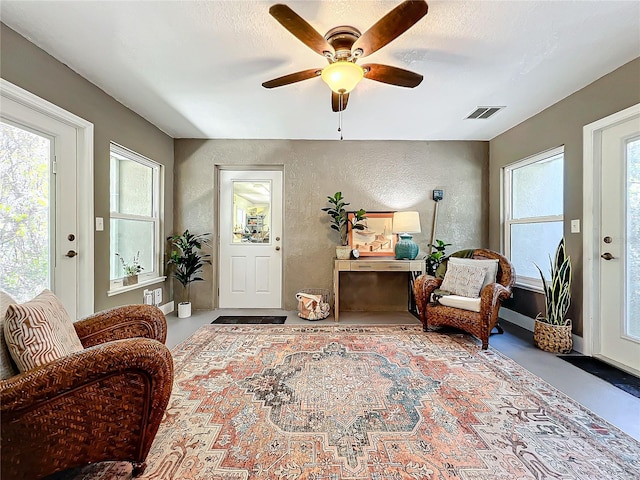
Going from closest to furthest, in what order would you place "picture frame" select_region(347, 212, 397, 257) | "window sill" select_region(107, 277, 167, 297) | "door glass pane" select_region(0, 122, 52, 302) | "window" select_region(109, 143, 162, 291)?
"door glass pane" select_region(0, 122, 52, 302)
"window sill" select_region(107, 277, 167, 297)
"window" select_region(109, 143, 162, 291)
"picture frame" select_region(347, 212, 397, 257)

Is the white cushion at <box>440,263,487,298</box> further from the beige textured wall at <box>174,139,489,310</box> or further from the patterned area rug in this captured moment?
the beige textured wall at <box>174,139,489,310</box>

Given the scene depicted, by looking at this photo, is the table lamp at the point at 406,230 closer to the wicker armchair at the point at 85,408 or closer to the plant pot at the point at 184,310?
the plant pot at the point at 184,310

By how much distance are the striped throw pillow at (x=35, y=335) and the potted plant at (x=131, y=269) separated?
75.8 inches

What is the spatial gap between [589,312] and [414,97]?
8.16 ft

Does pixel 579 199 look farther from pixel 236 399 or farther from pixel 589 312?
pixel 236 399

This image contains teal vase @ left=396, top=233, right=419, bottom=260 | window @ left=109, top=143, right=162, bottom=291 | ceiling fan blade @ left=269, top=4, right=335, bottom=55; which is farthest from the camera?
teal vase @ left=396, top=233, right=419, bottom=260

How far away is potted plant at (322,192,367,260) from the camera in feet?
12.0

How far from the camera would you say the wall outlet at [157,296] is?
137 inches

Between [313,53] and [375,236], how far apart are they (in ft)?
7.98

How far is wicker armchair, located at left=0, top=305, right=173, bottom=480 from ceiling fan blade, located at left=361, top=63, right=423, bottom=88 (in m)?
2.05

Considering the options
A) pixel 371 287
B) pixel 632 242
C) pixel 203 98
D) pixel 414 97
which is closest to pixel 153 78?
pixel 203 98

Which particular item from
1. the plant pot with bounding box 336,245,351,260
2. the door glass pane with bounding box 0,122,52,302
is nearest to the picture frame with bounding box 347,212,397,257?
the plant pot with bounding box 336,245,351,260

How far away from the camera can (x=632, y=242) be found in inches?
88.9

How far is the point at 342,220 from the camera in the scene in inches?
153
